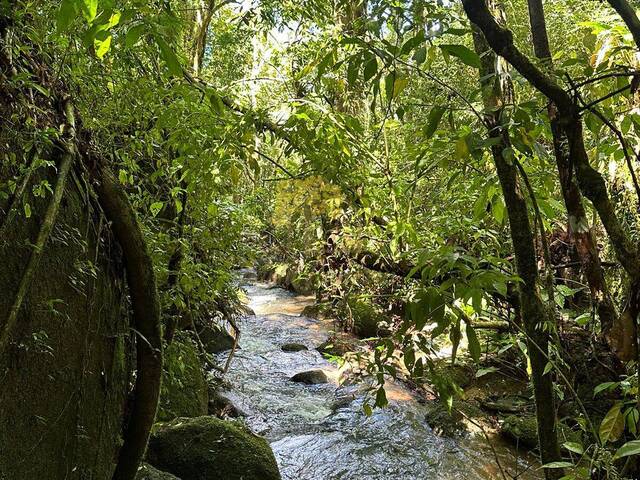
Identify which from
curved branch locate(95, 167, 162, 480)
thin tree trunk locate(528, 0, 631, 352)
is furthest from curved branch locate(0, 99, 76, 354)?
thin tree trunk locate(528, 0, 631, 352)

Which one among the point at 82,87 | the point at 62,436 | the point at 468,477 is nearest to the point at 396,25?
the point at 82,87

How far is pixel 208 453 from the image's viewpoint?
12.3 ft

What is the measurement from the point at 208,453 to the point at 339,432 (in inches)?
86.7

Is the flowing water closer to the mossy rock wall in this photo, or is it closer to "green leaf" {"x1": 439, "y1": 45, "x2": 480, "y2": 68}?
the mossy rock wall

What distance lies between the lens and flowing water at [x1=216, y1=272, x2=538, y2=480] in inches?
187

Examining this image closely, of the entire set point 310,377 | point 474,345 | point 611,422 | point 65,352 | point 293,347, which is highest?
point 474,345

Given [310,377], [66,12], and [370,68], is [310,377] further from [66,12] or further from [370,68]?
[66,12]

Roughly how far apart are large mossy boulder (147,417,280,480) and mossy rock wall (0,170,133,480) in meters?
1.48

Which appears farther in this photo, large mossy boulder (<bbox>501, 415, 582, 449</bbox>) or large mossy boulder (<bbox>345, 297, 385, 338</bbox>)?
large mossy boulder (<bbox>345, 297, 385, 338</bbox>)

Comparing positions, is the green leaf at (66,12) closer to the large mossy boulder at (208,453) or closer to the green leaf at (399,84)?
the green leaf at (399,84)

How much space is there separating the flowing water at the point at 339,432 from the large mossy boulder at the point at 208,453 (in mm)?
878

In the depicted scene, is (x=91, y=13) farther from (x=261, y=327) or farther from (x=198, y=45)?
(x=261, y=327)

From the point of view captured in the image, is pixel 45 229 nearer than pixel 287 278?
Yes

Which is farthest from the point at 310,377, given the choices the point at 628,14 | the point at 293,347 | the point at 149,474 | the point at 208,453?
the point at 628,14
